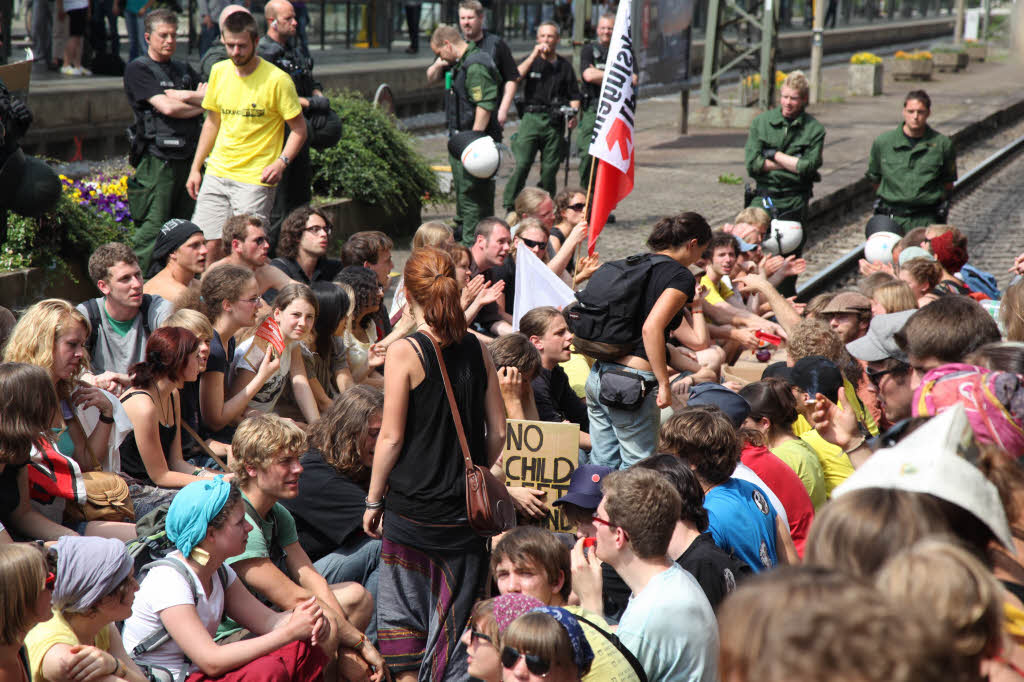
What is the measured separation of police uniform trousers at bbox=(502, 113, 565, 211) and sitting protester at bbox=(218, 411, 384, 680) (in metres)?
7.41

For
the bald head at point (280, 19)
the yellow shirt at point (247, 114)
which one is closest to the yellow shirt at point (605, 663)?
the yellow shirt at point (247, 114)

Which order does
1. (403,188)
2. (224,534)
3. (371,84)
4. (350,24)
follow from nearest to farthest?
(224,534) → (403,188) → (371,84) → (350,24)

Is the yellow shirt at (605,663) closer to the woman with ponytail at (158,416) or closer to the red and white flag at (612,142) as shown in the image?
the woman with ponytail at (158,416)

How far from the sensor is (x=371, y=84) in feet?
61.3

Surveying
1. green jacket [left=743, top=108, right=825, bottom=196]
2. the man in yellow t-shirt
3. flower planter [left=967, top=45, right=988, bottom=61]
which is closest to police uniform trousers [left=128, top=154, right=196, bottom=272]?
the man in yellow t-shirt

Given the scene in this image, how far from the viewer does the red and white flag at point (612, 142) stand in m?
7.69

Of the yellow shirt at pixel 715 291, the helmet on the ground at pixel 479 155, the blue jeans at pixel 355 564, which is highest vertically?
the helmet on the ground at pixel 479 155

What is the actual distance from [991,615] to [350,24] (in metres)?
22.9

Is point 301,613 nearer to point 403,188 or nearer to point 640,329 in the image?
point 640,329

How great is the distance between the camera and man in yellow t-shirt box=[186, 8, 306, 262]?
7.84 metres

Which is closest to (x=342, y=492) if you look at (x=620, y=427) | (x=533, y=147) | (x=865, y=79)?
(x=620, y=427)

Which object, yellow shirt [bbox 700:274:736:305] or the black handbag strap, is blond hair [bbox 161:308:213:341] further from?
yellow shirt [bbox 700:274:736:305]

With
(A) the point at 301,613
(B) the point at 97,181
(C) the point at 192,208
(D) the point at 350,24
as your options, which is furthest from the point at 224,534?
(D) the point at 350,24

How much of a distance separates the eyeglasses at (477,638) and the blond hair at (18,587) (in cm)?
126
